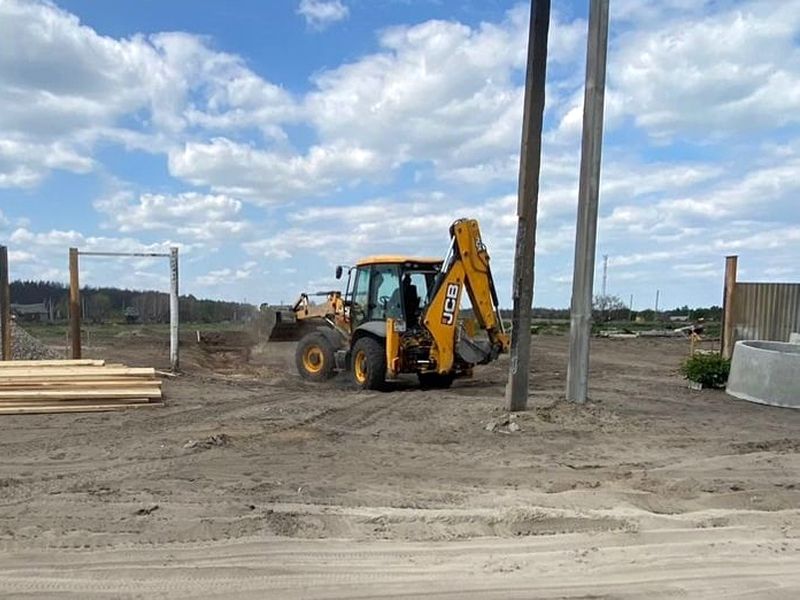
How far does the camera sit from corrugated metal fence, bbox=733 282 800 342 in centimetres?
1642

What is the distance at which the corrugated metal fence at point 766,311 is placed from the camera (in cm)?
1642

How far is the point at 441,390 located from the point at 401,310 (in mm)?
1726

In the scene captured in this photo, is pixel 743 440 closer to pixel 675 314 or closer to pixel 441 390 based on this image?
pixel 441 390

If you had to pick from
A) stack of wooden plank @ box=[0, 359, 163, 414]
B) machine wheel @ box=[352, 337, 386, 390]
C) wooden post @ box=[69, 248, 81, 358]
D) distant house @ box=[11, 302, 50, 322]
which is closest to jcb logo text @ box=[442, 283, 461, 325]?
machine wheel @ box=[352, 337, 386, 390]

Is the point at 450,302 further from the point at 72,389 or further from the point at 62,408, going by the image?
the point at 62,408

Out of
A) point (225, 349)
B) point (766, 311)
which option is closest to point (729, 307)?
point (766, 311)

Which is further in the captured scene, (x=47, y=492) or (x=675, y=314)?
(x=675, y=314)

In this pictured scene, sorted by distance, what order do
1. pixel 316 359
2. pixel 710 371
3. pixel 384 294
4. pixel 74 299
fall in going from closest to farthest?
pixel 710 371 → pixel 74 299 → pixel 384 294 → pixel 316 359

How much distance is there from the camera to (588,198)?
1085cm

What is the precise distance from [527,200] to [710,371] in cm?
611

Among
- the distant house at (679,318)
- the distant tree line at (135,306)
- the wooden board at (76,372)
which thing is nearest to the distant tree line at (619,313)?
the distant house at (679,318)

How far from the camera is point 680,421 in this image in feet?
35.2

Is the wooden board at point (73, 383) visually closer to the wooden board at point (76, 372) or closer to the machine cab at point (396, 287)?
the wooden board at point (76, 372)

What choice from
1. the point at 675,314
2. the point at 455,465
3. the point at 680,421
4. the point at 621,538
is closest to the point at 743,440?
the point at 680,421
